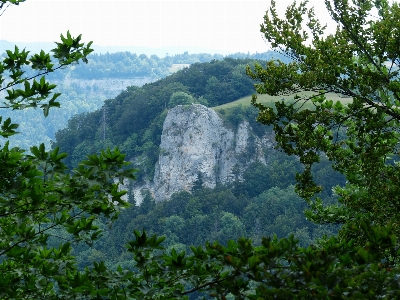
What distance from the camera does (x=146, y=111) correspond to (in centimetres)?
10350

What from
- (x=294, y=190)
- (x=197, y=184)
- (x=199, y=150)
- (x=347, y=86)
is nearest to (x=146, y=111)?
(x=199, y=150)

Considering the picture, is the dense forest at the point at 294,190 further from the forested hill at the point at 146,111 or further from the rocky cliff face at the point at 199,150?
the forested hill at the point at 146,111

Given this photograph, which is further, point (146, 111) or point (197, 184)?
point (146, 111)

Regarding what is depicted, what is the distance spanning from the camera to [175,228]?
235ft

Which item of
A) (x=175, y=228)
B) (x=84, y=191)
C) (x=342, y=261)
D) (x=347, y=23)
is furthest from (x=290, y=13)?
(x=175, y=228)

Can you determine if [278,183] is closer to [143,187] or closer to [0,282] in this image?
[143,187]

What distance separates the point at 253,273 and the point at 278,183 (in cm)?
7863

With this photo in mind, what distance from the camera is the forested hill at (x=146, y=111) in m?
100

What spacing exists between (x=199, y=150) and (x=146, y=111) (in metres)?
19.0

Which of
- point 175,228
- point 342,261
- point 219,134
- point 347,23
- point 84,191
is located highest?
point 347,23

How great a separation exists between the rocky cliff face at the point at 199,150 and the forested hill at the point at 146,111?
22.9 feet

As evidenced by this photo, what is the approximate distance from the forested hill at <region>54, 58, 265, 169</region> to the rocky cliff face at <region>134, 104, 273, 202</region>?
6.98 metres

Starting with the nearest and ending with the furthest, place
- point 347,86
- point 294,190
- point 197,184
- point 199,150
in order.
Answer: point 347,86, point 294,190, point 197,184, point 199,150

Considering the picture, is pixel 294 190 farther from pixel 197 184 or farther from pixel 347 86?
pixel 197 184
